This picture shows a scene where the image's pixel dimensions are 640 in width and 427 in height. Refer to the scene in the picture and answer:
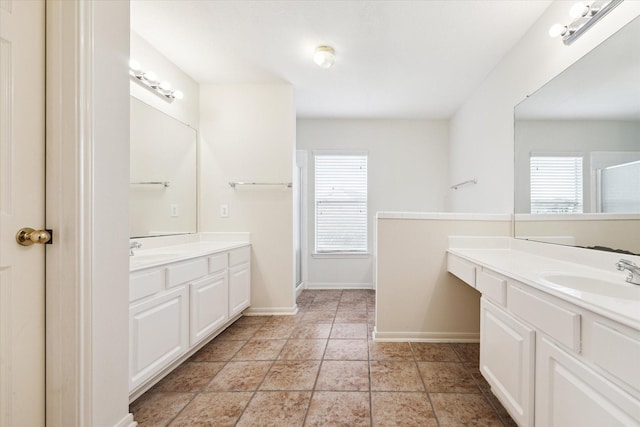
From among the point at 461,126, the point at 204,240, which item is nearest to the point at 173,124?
the point at 204,240

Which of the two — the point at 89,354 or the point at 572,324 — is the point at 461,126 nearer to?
the point at 572,324

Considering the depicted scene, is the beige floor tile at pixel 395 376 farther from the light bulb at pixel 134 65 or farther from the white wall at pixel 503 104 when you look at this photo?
the light bulb at pixel 134 65

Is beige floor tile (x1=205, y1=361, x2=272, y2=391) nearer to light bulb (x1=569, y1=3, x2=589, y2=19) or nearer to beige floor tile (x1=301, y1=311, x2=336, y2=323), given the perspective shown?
beige floor tile (x1=301, y1=311, x2=336, y2=323)

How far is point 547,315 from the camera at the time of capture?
1117 millimetres

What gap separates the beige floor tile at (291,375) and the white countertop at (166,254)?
978 mm

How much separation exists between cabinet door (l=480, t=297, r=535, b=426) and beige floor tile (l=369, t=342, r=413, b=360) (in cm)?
65

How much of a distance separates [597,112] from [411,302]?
5.77ft

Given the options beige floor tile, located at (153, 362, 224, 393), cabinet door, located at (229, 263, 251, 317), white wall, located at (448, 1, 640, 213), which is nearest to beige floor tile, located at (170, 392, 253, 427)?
beige floor tile, located at (153, 362, 224, 393)

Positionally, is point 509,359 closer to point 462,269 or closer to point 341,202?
point 462,269

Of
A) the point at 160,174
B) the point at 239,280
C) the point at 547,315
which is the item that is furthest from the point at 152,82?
the point at 547,315

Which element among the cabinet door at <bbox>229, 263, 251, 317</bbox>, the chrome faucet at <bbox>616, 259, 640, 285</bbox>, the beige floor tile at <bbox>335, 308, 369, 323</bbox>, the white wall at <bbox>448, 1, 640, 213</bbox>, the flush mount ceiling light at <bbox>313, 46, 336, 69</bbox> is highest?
the flush mount ceiling light at <bbox>313, 46, 336, 69</bbox>

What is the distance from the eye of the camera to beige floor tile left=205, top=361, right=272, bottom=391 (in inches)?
72.8

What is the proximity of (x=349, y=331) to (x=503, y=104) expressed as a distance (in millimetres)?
2472

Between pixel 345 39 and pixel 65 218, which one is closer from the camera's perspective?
pixel 65 218
